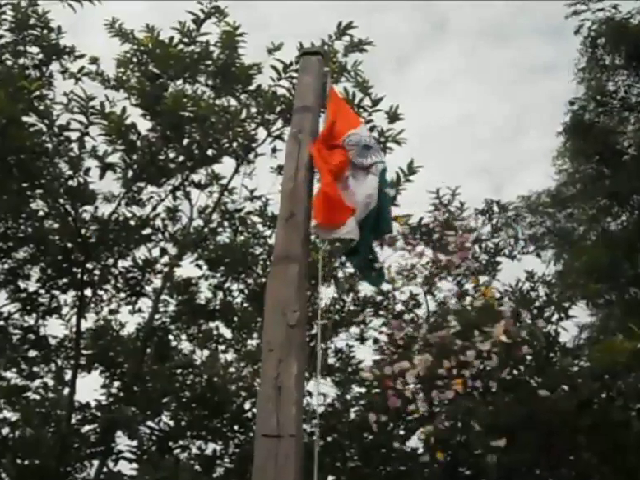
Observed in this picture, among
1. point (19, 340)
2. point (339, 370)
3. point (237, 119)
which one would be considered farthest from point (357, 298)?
point (19, 340)

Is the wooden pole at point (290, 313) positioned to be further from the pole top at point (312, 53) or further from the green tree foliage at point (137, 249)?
the green tree foliage at point (137, 249)

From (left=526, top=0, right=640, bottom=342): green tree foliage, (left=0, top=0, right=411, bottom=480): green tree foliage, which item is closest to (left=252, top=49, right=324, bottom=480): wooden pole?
(left=0, top=0, right=411, bottom=480): green tree foliage

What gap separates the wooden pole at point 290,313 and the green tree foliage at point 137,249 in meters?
1.70

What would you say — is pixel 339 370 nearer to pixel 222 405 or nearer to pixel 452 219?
pixel 222 405

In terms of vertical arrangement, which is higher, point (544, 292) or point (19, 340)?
point (544, 292)

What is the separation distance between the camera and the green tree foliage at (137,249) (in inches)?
178

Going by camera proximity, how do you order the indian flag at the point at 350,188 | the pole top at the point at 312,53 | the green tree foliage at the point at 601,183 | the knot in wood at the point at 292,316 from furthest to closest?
the green tree foliage at the point at 601,183 < the pole top at the point at 312,53 < the indian flag at the point at 350,188 < the knot in wood at the point at 292,316

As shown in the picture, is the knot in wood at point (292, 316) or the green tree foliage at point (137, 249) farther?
the green tree foliage at point (137, 249)

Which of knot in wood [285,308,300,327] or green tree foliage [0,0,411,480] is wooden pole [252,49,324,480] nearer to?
knot in wood [285,308,300,327]

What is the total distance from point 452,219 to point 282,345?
4.27m

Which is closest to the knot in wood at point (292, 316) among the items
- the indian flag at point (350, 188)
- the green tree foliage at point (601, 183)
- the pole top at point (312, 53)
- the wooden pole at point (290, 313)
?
the wooden pole at point (290, 313)

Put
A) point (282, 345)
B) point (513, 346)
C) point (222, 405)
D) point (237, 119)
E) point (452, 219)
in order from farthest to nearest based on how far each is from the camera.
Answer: point (452, 219), point (513, 346), point (237, 119), point (222, 405), point (282, 345)

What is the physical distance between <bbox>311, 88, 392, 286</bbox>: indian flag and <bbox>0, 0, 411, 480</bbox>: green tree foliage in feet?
5.48

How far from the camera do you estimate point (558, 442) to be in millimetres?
5211
